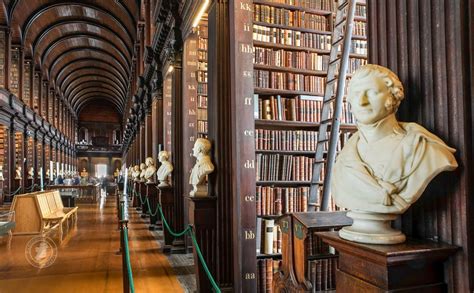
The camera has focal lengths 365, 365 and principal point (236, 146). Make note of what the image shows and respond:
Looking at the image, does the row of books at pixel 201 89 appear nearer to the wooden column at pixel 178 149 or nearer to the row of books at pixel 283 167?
the wooden column at pixel 178 149

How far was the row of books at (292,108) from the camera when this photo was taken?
3.55 m

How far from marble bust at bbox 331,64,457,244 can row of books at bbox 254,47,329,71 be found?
2.34 meters

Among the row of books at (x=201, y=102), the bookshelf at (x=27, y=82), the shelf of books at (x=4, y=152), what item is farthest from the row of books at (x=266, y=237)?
the bookshelf at (x=27, y=82)

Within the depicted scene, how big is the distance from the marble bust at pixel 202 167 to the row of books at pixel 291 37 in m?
1.14

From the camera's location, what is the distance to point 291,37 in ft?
12.1

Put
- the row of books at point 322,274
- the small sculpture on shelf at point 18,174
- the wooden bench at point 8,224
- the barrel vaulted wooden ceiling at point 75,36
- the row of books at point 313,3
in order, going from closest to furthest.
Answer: the row of books at point 322,274, the row of books at point 313,3, the wooden bench at point 8,224, the small sculpture on shelf at point 18,174, the barrel vaulted wooden ceiling at point 75,36

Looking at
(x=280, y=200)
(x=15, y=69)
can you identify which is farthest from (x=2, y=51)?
(x=280, y=200)

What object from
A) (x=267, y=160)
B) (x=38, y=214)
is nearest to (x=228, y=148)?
(x=267, y=160)

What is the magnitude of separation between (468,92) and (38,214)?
726cm

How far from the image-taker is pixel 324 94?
355 cm

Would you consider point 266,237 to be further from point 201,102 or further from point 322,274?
point 201,102

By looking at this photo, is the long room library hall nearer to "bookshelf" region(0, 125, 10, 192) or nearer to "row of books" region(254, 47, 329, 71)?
"row of books" region(254, 47, 329, 71)

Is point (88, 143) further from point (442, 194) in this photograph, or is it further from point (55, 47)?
point (442, 194)

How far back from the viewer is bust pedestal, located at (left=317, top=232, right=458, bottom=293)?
1123 mm
